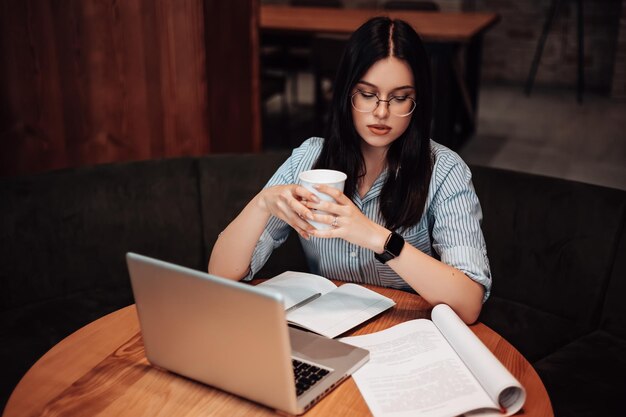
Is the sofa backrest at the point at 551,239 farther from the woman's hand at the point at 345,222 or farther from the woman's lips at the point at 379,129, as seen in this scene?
the woman's hand at the point at 345,222

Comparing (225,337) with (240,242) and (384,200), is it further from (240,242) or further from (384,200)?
(384,200)

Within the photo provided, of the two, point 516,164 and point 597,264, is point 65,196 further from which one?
point 516,164

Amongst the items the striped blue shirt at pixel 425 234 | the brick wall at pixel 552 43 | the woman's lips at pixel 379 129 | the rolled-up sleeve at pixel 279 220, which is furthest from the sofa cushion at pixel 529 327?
the brick wall at pixel 552 43

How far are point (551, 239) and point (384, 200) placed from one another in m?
0.71

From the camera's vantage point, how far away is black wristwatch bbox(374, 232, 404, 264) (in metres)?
1.48

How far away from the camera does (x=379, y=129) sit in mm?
1626

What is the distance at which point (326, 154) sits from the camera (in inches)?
73.1

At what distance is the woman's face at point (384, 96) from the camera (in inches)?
64.0

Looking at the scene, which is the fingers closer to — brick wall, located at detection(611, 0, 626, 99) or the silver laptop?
the silver laptop

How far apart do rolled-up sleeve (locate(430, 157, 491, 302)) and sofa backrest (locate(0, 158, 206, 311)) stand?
40.9 inches

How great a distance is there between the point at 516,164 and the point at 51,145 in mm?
3481

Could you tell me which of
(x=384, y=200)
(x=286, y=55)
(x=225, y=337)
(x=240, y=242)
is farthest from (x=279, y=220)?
(x=286, y=55)

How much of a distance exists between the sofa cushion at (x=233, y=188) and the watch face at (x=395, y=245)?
102 centimetres

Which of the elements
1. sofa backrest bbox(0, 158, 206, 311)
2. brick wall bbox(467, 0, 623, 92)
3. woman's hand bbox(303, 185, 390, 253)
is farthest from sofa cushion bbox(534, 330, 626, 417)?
brick wall bbox(467, 0, 623, 92)
